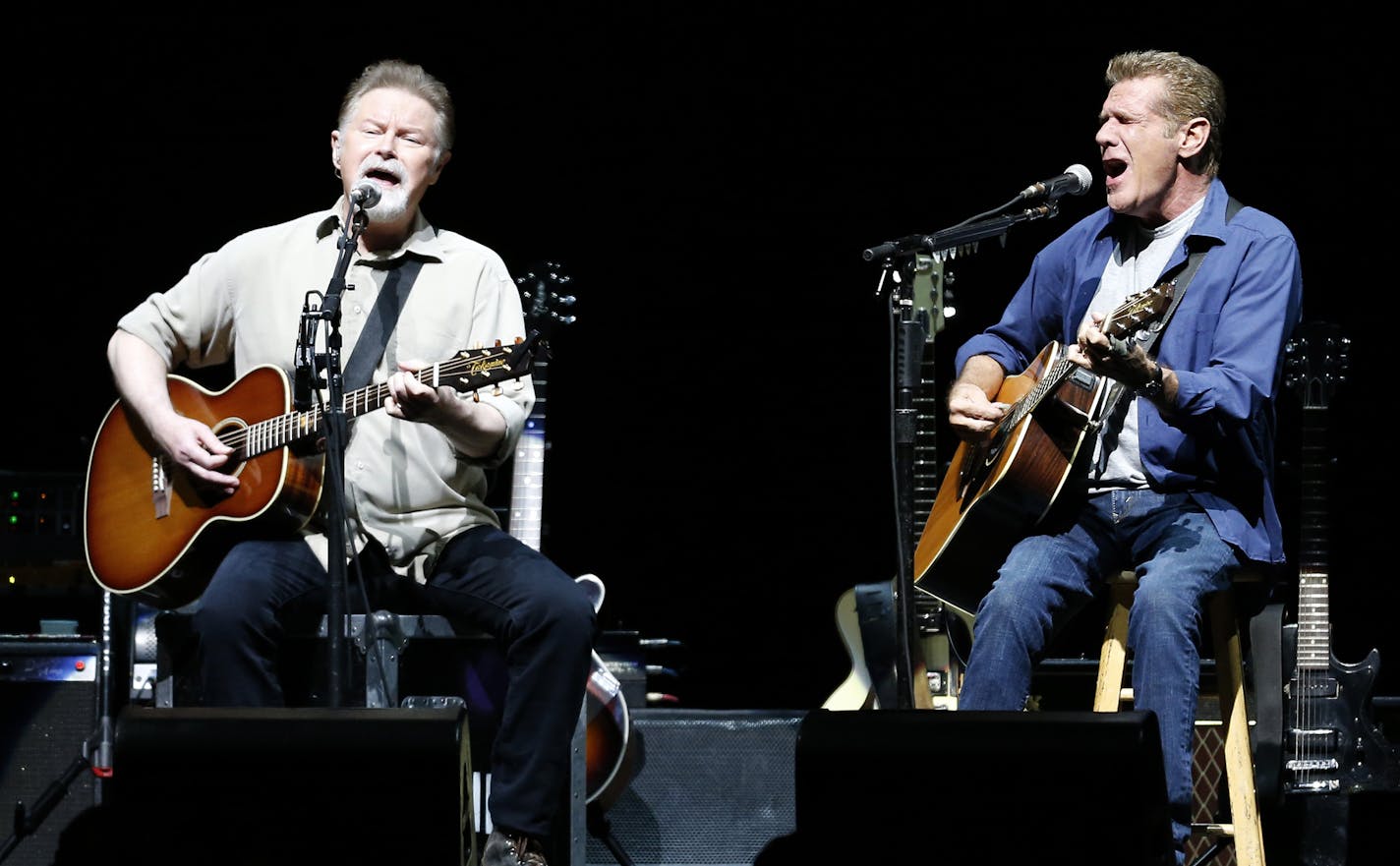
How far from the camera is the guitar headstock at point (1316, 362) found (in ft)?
11.3

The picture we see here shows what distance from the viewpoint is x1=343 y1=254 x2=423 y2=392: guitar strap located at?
3455 mm

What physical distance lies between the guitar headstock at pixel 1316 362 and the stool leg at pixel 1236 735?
2.15 ft

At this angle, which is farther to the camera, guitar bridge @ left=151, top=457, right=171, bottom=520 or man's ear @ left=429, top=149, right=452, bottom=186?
man's ear @ left=429, top=149, right=452, bottom=186

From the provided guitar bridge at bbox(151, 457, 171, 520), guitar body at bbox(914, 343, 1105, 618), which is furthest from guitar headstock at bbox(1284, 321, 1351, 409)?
guitar bridge at bbox(151, 457, 171, 520)

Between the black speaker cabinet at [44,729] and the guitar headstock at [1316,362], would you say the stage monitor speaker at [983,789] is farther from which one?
the black speaker cabinet at [44,729]

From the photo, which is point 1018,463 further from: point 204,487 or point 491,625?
point 204,487

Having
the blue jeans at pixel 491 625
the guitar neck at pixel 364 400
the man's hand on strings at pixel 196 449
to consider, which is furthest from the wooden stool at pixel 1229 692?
the man's hand on strings at pixel 196 449

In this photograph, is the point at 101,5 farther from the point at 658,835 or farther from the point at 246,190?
the point at 658,835

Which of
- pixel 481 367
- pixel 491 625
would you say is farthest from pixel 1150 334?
pixel 491 625

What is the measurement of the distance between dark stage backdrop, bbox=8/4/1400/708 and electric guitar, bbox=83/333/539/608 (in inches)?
66.8

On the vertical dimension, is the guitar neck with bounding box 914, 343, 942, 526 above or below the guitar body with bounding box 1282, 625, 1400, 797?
above

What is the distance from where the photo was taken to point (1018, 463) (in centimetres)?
312

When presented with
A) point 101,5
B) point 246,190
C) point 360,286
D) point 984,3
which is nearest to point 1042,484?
point 360,286

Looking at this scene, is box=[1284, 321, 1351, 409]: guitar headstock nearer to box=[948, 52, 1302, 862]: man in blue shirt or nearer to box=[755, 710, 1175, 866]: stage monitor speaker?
box=[948, 52, 1302, 862]: man in blue shirt
